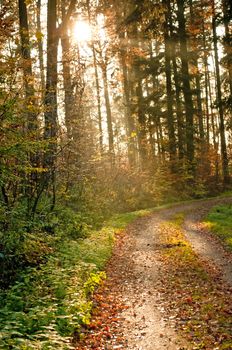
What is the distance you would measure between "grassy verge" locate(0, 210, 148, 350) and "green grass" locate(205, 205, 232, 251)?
4578 mm

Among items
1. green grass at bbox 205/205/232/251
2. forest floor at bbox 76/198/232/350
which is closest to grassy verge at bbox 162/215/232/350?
forest floor at bbox 76/198/232/350

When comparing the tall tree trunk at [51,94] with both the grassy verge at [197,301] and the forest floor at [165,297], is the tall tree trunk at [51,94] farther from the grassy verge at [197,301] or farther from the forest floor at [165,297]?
the grassy verge at [197,301]

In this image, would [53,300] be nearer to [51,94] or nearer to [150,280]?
[150,280]

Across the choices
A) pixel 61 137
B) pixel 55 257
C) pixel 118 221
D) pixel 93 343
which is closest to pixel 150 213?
pixel 118 221

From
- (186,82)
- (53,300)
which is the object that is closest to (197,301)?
(53,300)

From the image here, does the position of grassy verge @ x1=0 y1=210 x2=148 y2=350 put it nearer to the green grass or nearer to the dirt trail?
the dirt trail

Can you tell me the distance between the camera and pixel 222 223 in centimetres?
1684

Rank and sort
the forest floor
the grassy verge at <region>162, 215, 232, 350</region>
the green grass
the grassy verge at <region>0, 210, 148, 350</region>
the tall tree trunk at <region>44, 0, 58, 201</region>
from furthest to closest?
the green grass
the tall tree trunk at <region>44, 0, 58, 201</region>
the forest floor
the grassy verge at <region>162, 215, 232, 350</region>
the grassy verge at <region>0, 210, 148, 350</region>

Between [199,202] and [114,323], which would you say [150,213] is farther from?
[114,323]

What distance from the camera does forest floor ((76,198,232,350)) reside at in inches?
272

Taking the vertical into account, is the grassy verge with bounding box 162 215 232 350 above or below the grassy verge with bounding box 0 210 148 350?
below

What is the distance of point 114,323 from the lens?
305 inches

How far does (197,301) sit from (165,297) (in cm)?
78

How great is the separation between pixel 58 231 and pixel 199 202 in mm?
14556
